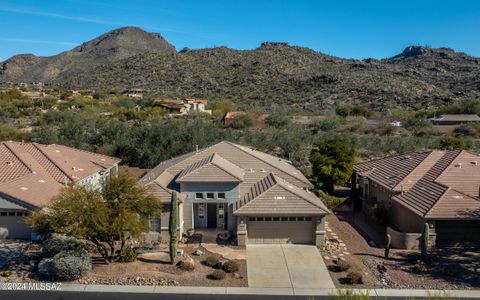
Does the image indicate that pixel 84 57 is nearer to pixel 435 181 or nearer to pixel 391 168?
pixel 391 168

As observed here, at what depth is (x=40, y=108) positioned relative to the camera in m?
76.0

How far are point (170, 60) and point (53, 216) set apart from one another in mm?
94537

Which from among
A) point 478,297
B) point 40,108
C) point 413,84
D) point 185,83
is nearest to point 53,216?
point 478,297

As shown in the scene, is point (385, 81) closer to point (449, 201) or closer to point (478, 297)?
point (449, 201)

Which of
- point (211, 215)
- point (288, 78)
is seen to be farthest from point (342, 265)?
point (288, 78)

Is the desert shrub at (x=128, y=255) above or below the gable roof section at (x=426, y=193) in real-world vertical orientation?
below

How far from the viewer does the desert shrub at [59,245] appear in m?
18.2

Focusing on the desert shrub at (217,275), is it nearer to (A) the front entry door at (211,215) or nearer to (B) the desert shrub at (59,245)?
(A) the front entry door at (211,215)

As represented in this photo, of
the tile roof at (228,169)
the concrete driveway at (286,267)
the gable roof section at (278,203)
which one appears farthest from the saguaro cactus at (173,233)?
the concrete driveway at (286,267)

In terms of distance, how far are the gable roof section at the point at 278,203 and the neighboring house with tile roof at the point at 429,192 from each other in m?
5.16

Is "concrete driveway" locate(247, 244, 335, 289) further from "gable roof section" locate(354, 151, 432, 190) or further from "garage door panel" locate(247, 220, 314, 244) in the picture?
"gable roof section" locate(354, 151, 432, 190)

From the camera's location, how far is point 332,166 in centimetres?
3044

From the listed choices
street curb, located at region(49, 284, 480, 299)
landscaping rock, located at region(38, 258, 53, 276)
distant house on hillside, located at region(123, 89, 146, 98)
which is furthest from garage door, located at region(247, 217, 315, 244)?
distant house on hillside, located at region(123, 89, 146, 98)

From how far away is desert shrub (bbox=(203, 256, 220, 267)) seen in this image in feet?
61.2
